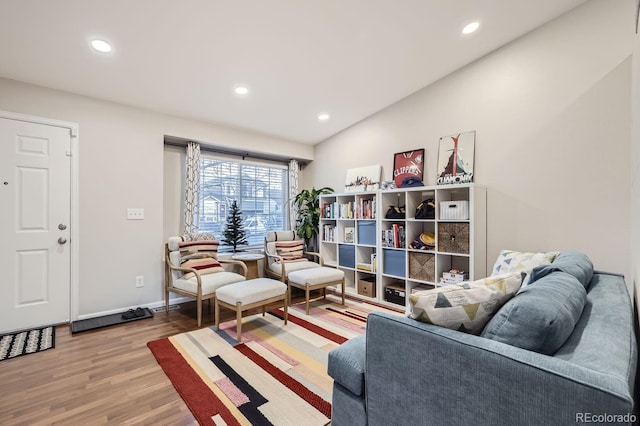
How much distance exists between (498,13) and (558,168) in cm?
149

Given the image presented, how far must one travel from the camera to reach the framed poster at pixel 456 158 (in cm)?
313

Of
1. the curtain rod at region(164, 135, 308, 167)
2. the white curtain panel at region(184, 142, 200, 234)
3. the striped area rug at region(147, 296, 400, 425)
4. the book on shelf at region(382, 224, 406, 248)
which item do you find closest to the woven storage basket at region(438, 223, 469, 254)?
the book on shelf at region(382, 224, 406, 248)

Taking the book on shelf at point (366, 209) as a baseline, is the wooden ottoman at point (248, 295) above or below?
below

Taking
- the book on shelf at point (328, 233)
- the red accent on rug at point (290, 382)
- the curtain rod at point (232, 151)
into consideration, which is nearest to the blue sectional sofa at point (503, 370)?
the red accent on rug at point (290, 382)

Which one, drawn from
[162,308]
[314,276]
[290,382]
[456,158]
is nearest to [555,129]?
[456,158]

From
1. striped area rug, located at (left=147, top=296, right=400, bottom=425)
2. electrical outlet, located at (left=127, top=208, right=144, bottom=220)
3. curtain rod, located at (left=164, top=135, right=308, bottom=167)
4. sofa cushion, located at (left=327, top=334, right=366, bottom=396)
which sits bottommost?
striped area rug, located at (left=147, top=296, right=400, bottom=425)

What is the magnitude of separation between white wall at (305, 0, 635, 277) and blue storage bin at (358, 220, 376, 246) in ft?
3.26

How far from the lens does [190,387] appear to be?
73.9 inches

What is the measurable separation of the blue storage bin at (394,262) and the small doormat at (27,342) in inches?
136

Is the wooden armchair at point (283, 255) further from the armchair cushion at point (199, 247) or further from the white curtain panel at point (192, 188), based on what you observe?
the white curtain panel at point (192, 188)

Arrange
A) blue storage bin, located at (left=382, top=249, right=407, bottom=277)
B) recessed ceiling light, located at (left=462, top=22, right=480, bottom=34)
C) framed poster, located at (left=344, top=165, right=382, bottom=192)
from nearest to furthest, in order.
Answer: recessed ceiling light, located at (left=462, top=22, right=480, bottom=34) → blue storage bin, located at (left=382, top=249, right=407, bottom=277) → framed poster, located at (left=344, top=165, right=382, bottom=192)

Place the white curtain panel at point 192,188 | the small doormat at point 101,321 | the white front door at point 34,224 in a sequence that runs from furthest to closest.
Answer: the white curtain panel at point 192,188 → the small doormat at point 101,321 → the white front door at point 34,224

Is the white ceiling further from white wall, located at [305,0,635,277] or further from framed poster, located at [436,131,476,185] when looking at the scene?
framed poster, located at [436,131,476,185]

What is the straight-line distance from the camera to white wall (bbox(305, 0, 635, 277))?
2.26 meters
